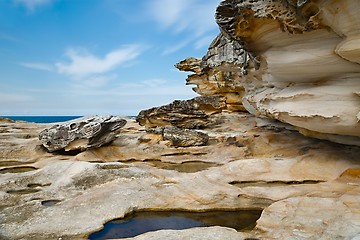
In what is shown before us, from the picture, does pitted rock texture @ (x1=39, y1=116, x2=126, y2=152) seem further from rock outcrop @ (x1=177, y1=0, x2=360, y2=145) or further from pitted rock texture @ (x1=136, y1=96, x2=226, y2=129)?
rock outcrop @ (x1=177, y1=0, x2=360, y2=145)

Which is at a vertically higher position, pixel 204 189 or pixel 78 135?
pixel 78 135

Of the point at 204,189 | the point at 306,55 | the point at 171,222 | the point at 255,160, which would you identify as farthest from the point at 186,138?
the point at 171,222

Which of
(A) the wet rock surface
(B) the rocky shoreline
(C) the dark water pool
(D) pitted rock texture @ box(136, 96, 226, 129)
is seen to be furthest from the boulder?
(C) the dark water pool

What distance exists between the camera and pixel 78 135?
814 inches

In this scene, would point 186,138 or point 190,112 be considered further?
point 190,112

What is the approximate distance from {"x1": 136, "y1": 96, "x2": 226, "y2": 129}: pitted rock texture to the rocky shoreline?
422 centimetres

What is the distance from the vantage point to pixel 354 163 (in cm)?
1335

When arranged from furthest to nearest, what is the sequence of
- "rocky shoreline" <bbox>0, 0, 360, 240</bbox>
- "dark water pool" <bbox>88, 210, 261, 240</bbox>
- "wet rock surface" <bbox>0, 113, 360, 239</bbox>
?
"rocky shoreline" <bbox>0, 0, 360, 240</bbox>
"dark water pool" <bbox>88, 210, 261, 240</bbox>
"wet rock surface" <bbox>0, 113, 360, 239</bbox>

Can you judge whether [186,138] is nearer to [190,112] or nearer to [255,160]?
[190,112]

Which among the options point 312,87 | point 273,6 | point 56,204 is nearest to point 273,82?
point 312,87

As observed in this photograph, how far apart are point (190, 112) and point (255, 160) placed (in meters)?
11.7

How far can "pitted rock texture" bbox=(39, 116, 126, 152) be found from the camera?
20.6 meters

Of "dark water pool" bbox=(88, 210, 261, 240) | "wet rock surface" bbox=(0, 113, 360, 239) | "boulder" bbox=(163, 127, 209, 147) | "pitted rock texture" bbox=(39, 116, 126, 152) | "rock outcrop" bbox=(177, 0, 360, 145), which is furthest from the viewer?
"boulder" bbox=(163, 127, 209, 147)

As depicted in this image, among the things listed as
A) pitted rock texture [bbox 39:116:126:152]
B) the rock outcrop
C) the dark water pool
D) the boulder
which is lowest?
the dark water pool
